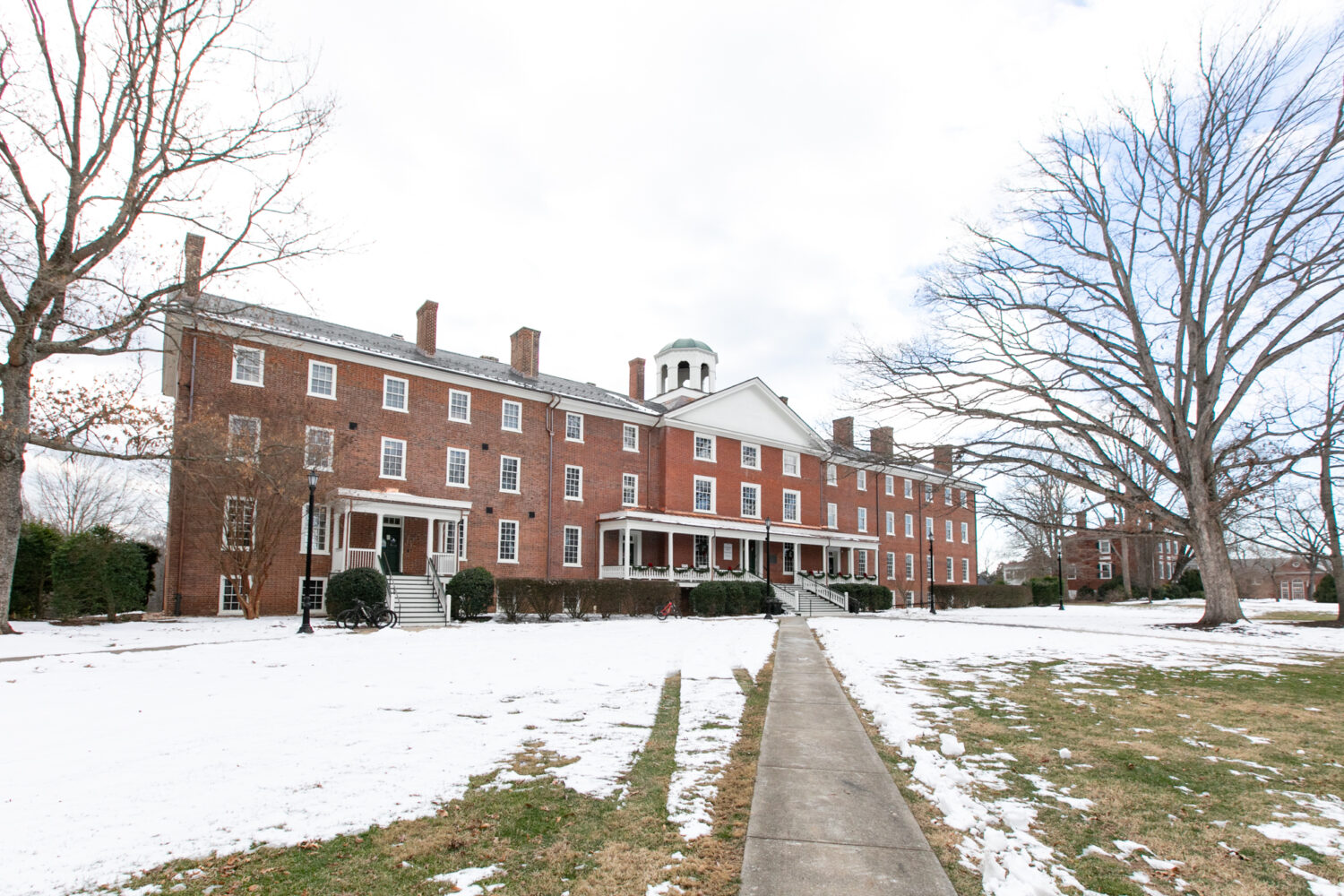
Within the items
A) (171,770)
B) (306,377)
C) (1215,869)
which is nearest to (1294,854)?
(1215,869)

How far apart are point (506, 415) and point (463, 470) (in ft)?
8.99

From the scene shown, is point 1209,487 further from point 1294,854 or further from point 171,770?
point 171,770

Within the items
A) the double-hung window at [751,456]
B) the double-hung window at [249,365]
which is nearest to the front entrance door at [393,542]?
the double-hung window at [249,365]

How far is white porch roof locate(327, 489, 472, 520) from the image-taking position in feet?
72.8

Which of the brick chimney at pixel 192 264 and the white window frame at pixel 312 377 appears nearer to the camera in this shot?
the brick chimney at pixel 192 264

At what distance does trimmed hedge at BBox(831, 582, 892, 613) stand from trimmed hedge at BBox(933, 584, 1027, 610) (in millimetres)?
4686

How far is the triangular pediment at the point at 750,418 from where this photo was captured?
109ft

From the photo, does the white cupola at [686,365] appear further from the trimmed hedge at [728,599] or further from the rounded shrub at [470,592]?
the rounded shrub at [470,592]

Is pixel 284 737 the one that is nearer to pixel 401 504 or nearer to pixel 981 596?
pixel 401 504

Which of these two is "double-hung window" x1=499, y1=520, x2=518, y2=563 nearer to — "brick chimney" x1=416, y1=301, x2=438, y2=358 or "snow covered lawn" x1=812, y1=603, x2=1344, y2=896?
"brick chimney" x1=416, y1=301, x2=438, y2=358

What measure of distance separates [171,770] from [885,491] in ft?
139

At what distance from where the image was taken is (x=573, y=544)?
29297 millimetres

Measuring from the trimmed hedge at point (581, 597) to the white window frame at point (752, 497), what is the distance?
9759 millimetres

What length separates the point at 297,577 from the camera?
862 inches
